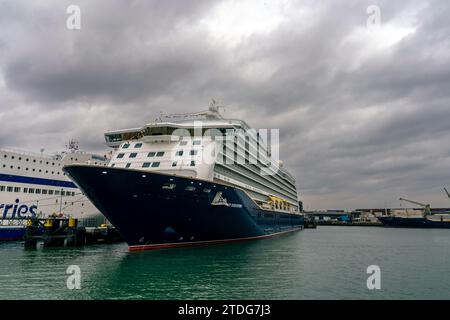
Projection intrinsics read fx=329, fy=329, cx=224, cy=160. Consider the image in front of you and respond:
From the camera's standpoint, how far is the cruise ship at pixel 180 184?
20.7 metres

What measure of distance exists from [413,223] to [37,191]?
107 m

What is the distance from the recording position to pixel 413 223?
A: 104 m

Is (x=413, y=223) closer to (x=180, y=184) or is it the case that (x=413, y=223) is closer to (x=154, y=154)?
(x=154, y=154)

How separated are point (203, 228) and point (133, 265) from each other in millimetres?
7510

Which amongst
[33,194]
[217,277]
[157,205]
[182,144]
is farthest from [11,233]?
[217,277]

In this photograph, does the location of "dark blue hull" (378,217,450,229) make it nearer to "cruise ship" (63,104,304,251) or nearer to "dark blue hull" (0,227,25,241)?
"cruise ship" (63,104,304,251)

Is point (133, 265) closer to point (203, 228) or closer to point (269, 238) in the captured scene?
point (203, 228)

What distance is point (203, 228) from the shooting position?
24.8 m

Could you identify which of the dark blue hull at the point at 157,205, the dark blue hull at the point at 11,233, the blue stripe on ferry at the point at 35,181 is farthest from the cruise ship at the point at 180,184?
the dark blue hull at the point at 11,233

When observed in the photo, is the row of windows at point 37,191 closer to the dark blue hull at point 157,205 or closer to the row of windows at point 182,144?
the row of windows at point 182,144

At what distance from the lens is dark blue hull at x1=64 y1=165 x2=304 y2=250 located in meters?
20.3

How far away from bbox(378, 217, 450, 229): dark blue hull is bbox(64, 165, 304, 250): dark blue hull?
97.6 m

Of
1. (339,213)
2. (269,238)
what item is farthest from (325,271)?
(339,213)

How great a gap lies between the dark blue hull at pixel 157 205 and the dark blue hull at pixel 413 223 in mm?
97628
